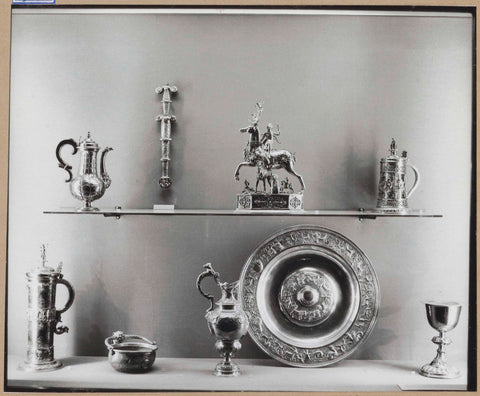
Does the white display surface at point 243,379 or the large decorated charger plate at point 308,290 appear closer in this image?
the white display surface at point 243,379

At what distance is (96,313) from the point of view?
1963 millimetres

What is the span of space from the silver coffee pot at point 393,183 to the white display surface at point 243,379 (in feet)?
1.62

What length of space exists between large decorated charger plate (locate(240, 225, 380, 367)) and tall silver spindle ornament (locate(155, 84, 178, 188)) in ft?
1.22

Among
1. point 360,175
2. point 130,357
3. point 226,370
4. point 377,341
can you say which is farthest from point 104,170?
point 377,341

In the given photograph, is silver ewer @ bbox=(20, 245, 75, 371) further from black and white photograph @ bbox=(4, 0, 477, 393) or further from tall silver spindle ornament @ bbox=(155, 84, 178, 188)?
tall silver spindle ornament @ bbox=(155, 84, 178, 188)

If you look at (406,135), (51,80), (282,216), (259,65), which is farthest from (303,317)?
(51,80)

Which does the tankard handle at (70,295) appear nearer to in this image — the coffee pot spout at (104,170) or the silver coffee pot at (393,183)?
the coffee pot spout at (104,170)

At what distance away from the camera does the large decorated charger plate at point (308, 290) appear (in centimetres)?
186

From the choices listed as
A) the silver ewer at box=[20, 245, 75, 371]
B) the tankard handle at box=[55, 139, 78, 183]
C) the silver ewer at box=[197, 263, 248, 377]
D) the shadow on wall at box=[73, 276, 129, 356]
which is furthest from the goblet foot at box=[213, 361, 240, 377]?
the tankard handle at box=[55, 139, 78, 183]

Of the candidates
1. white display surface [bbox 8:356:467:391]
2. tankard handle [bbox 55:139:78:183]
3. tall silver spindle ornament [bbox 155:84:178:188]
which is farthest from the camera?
tall silver spindle ornament [bbox 155:84:178:188]

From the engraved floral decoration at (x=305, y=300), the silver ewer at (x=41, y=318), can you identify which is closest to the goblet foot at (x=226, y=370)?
the engraved floral decoration at (x=305, y=300)

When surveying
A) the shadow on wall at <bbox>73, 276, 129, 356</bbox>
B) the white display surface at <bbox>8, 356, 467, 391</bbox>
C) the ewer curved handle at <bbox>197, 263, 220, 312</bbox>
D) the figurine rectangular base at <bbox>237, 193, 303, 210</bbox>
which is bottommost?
the white display surface at <bbox>8, 356, 467, 391</bbox>

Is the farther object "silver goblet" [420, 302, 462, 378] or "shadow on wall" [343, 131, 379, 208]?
"shadow on wall" [343, 131, 379, 208]

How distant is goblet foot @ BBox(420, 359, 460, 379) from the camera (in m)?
1.80
